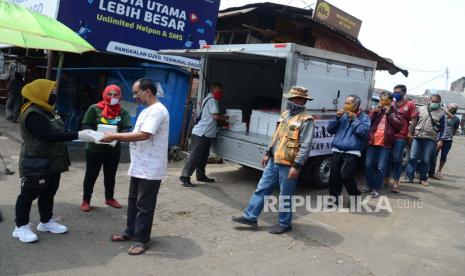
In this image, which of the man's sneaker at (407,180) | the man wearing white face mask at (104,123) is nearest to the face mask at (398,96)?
the man's sneaker at (407,180)

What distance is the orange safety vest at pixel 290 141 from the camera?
4949 mm

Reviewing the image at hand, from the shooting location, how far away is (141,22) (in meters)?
9.21

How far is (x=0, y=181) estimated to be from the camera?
6.24 meters

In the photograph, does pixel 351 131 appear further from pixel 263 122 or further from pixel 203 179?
pixel 203 179

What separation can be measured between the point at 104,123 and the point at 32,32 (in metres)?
1.51

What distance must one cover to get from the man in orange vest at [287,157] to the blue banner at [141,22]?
5.15 metres

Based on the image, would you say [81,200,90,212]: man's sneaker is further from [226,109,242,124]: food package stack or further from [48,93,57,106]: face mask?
[226,109,242,124]: food package stack

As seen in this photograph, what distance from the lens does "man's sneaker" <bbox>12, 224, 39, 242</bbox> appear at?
4.19 meters

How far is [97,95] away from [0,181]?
5050 millimetres

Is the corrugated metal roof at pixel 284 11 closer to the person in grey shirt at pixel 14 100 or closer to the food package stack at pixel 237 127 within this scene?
the food package stack at pixel 237 127

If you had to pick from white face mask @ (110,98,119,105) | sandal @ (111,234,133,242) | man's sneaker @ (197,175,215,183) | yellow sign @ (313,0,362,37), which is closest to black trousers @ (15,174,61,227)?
sandal @ (111,234,133,242)

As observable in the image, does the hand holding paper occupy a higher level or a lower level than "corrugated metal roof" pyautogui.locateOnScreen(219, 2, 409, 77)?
lower

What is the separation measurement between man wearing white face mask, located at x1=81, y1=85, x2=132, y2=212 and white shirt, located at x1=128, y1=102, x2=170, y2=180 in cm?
111

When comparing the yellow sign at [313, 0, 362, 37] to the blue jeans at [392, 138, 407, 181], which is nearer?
the blue jeans at [392, 138, 407, 181]
